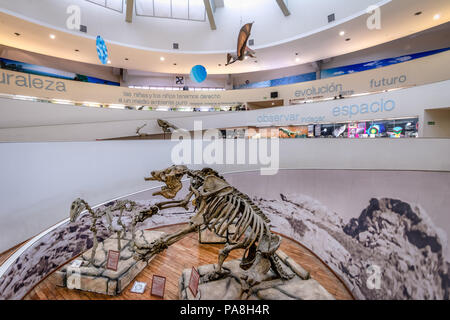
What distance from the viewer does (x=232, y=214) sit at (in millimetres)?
2824

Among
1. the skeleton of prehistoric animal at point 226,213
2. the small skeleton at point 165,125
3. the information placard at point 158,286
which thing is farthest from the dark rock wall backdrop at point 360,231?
the small skeleton at point 165,125

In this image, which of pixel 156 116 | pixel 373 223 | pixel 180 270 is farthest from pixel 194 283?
pixel 156 116

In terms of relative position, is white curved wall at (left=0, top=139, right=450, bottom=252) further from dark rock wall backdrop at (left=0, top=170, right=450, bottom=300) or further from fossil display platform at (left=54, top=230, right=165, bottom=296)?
fossil display platform at (left=54, top=230, right=165, bottom=296)

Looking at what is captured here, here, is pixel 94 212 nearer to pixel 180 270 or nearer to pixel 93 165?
pixel 93 165

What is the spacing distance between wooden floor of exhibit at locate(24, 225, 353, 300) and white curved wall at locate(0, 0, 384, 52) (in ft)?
29.7

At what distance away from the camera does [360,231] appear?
3650 millimetres

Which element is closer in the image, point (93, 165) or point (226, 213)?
point (226, 213)

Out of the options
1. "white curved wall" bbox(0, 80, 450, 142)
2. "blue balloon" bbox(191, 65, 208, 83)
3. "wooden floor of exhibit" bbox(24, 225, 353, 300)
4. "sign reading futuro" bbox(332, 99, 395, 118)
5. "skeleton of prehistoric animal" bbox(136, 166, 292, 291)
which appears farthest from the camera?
"blue balloon" bbox(191, 65, 208, 83)

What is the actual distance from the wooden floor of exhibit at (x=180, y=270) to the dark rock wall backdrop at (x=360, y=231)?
7.2 inches

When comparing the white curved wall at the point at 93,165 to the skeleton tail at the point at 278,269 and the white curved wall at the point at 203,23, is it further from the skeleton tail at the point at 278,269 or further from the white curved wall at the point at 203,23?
the white curved wall at the point at 203,23

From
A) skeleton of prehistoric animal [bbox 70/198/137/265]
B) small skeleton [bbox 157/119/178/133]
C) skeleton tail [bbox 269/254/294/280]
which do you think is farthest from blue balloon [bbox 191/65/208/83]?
skeleton tail [bbox 269/254/294/280]

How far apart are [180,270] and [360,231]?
11.8 feet

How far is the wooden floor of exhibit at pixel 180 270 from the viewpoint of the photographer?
3.50 metres

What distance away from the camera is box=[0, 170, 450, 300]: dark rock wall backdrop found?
2.45m
